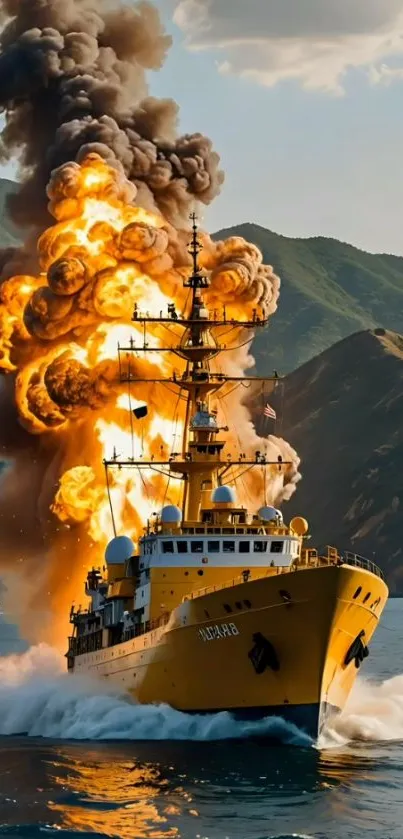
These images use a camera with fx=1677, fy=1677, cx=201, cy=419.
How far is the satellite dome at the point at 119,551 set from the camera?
7212 centimetres

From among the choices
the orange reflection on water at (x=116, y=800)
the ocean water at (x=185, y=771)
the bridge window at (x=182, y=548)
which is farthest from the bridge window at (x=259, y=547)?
the orange reflection on water at (x=116, y=800)

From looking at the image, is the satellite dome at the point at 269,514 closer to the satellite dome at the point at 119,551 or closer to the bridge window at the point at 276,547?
the bridge window at the point at 276,547

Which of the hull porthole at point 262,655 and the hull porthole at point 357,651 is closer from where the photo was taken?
the hull porthole at point 262,655

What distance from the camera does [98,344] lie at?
85750 mm

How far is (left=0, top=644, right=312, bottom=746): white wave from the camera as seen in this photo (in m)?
60.1

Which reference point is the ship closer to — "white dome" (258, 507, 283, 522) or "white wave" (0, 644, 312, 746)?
"white dome" (258, 507, 283, 522)

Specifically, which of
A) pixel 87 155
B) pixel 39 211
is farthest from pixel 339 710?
pixel 39 211

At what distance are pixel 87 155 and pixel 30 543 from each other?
21.4 meters

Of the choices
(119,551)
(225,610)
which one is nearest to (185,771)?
(225,610)

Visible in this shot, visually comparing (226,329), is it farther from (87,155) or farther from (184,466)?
(184,466)

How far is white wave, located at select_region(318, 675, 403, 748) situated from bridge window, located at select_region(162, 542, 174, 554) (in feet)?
30.0

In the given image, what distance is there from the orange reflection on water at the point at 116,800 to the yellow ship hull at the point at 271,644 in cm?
455

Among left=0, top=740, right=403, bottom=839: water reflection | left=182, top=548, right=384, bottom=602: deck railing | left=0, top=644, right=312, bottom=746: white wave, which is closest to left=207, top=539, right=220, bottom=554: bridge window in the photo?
left=182, top=548, right=384, bottom=602: deck railing

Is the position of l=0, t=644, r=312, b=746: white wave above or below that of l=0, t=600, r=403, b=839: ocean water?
above
